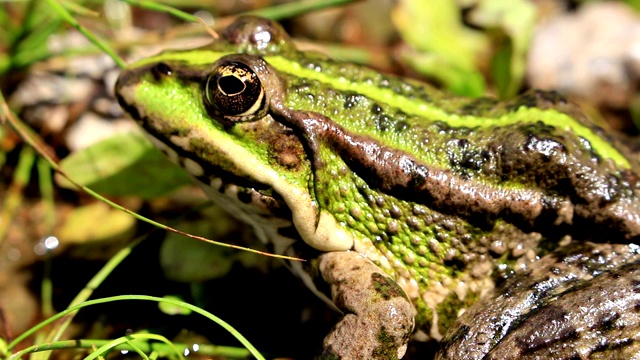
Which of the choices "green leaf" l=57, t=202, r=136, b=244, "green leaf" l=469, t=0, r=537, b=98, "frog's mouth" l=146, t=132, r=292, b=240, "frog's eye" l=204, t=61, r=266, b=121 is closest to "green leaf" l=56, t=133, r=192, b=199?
"green leaf" l=57, t=202, r=136, b=244

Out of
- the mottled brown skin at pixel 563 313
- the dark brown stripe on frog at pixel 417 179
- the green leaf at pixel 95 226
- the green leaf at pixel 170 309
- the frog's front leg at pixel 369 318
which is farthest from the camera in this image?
the green leaf at pixel 95 226

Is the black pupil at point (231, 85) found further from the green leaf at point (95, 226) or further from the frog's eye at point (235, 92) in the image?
the green leaf at point (95, 226)

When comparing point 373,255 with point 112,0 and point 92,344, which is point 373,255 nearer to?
point 92,344

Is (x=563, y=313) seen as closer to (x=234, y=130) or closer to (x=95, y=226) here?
(x=234, y=130)

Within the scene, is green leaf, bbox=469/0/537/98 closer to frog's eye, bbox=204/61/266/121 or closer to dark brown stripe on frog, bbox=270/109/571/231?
dark brown stripe on frog, bbox=270/109/571/231

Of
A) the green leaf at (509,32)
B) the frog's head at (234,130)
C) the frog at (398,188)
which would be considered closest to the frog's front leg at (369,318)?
the frog at (398,188)

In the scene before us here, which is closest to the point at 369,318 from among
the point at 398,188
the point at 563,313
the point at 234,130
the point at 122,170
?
the point at 398,188

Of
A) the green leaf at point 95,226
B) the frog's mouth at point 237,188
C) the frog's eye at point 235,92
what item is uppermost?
the green leaf at point 95,226

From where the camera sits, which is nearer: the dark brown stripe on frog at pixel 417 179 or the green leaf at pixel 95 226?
the dark brown stripe on frog at pixel 417 179

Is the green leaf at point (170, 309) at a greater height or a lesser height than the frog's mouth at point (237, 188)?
lesser
